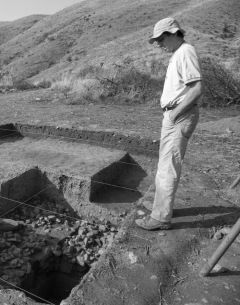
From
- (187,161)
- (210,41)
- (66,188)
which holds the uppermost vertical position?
(210,41)

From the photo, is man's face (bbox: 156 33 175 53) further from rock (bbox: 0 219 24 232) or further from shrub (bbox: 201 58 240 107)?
shrub (bbox: 201 58 240 107)

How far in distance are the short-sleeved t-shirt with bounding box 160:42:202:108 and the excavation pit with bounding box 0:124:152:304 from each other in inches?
91.2

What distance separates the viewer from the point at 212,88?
10844 millimetres

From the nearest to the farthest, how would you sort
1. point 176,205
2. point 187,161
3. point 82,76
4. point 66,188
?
point 176,205
point 66,188
point 187,161
point 82,76

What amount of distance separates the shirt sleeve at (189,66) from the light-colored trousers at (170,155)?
323 mm

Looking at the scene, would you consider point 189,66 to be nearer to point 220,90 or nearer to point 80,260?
point 80,260

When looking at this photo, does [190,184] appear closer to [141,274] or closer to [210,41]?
[141,274]

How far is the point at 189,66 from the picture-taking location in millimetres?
2941

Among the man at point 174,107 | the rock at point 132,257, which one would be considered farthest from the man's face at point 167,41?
the rock at point 132,257

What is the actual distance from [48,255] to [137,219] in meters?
1.46

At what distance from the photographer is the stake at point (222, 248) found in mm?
2455

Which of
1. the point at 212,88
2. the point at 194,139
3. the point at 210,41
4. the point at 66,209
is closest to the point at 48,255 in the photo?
the point at 66,209

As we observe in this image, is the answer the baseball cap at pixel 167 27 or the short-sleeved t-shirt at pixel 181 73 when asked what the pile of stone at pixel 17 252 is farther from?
the baseball cap at pixel 167 27

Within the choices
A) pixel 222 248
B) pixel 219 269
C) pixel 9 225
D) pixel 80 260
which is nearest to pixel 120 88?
pixel 9 225
